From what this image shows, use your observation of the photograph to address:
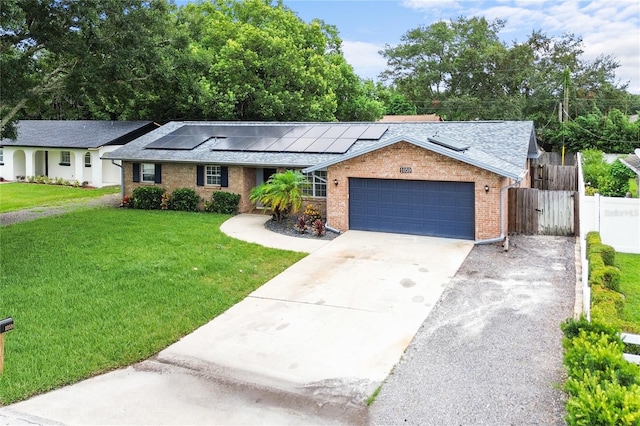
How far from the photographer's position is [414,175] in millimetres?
15578

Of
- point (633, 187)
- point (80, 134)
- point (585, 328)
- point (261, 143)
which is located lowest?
point (585, 328)

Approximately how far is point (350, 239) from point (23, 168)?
26.5m

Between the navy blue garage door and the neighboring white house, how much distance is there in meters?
18.4

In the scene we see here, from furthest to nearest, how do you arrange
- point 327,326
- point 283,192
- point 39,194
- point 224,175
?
point 39,194, point 224,175, point 283,192, point 327,326

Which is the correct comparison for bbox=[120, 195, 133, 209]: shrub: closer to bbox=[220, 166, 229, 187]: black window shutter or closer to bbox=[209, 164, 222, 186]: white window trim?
bbox=[209, 164, 222, 186]: white window trim

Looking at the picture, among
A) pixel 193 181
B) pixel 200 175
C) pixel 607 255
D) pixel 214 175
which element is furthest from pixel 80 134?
pixel 607 255

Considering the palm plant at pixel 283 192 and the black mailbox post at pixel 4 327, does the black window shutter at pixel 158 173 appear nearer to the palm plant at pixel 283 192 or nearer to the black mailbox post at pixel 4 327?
the palm plant at pixel 283 192

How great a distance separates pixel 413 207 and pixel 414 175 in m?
1.00

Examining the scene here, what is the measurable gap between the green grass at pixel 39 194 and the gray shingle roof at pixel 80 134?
8.33 feet

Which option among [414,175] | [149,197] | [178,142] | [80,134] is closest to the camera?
[414,175]

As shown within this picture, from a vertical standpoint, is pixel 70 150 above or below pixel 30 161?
above

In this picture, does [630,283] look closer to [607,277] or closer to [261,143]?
[607,277]

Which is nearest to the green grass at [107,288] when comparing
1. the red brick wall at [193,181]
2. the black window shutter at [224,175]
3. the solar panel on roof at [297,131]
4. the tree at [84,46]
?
the red brick wall at [193,181]

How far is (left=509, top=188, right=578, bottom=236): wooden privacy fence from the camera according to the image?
15164 millimetres
